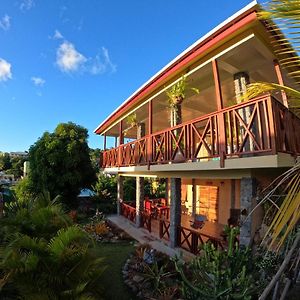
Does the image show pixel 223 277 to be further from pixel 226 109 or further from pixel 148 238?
pixel 148 238

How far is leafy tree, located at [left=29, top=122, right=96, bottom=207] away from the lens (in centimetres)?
1711

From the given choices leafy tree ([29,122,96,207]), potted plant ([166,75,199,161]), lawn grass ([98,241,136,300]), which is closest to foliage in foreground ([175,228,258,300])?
lawn grass ([98,241,136,300])

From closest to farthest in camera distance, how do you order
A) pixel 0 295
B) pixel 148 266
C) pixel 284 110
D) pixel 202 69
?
pixel 0 295 → pixel 284 110 → pixel 148 266 → pixel 202 69

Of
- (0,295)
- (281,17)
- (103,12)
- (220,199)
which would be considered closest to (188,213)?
(220,199)

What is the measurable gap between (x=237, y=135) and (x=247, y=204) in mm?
1846

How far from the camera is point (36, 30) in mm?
11594

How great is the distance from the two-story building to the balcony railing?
21 mm

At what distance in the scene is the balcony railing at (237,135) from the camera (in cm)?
595

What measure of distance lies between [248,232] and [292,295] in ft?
7.66

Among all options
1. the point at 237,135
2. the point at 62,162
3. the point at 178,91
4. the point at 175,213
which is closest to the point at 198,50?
the point at 178,91

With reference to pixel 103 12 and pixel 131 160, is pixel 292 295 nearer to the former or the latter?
pixel 131 160

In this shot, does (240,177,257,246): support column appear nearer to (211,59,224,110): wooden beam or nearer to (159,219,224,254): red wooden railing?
(159,219,224,254): red wooden railing

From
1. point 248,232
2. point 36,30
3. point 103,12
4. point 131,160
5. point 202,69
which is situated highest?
point 103,12

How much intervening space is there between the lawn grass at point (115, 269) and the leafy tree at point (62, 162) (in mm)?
6650
